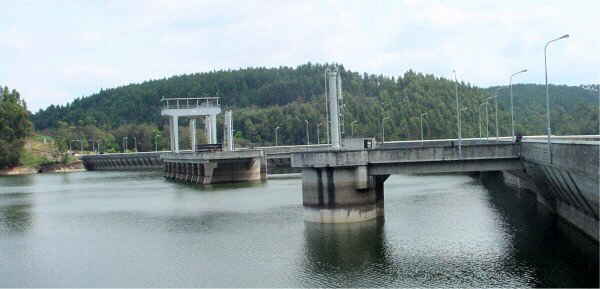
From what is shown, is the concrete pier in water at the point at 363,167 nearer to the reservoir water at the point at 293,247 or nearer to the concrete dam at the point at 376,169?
the concrete dam at the point at 376,169

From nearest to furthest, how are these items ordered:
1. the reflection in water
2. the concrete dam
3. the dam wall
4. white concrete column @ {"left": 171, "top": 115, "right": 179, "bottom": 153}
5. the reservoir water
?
the dam wall → the reservoir water → the concrete dam → the reflection in water → white concrete column @ {"left": 171, "top": 115, "right": 179, "bottom": 153}

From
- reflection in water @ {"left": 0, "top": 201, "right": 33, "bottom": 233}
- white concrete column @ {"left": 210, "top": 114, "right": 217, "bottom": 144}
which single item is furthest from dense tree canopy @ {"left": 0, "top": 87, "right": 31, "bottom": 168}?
reflection in water @ {"left": 0, "top": 201, "right": 33, "bottom": 233}

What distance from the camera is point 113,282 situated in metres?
31.9

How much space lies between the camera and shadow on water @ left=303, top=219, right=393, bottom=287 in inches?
1226

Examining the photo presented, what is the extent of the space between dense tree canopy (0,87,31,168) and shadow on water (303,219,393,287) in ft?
429

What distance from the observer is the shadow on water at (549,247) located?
29031mm

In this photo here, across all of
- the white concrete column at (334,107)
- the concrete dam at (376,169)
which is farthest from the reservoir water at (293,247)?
the white concrete column at (334,107)

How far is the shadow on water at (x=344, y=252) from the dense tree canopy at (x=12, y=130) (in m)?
131

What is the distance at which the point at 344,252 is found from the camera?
36094mm

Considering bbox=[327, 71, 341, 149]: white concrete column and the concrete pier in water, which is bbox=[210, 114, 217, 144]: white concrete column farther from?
the concrete pier in water

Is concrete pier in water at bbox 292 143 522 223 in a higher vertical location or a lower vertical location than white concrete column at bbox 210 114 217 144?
lower

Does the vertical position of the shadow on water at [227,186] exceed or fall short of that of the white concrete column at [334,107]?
it falls short

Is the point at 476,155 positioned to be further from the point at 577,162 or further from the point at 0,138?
the point at 0,138

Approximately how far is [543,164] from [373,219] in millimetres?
13418
